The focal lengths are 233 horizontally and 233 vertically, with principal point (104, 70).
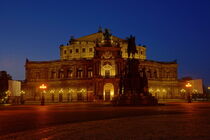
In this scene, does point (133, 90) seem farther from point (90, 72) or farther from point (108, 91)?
point (90, 72)

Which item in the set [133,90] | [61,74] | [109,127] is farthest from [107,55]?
[109,127]

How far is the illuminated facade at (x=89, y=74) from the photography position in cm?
6562

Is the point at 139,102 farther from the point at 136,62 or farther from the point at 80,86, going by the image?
the point at 80,86

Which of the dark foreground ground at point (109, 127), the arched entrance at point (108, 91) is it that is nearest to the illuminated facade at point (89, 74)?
the arched entrance at point (108, 91)

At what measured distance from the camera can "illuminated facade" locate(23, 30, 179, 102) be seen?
65.6 m

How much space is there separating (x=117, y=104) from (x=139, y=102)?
2862 mm

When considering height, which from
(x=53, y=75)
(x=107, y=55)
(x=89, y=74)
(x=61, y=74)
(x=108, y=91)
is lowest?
(x=108, y=91)

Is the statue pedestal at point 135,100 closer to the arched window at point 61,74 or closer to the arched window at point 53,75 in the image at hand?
the arched window at point 61,74

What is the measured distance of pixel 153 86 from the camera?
74812 millimetres

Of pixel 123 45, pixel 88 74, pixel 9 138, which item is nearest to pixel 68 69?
pixel 88 74

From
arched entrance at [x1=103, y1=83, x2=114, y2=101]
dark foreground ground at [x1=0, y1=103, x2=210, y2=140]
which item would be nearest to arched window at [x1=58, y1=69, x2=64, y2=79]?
arched entrance at [x1=103, y1=83, x2=114, y2=101]

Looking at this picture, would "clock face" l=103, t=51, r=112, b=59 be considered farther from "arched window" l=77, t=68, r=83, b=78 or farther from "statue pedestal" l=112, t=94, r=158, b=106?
"statue pedestal" l=112, t=94, r=158, b=106

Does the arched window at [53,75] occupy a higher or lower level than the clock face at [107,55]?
lower

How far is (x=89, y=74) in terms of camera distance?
70.4 meters
